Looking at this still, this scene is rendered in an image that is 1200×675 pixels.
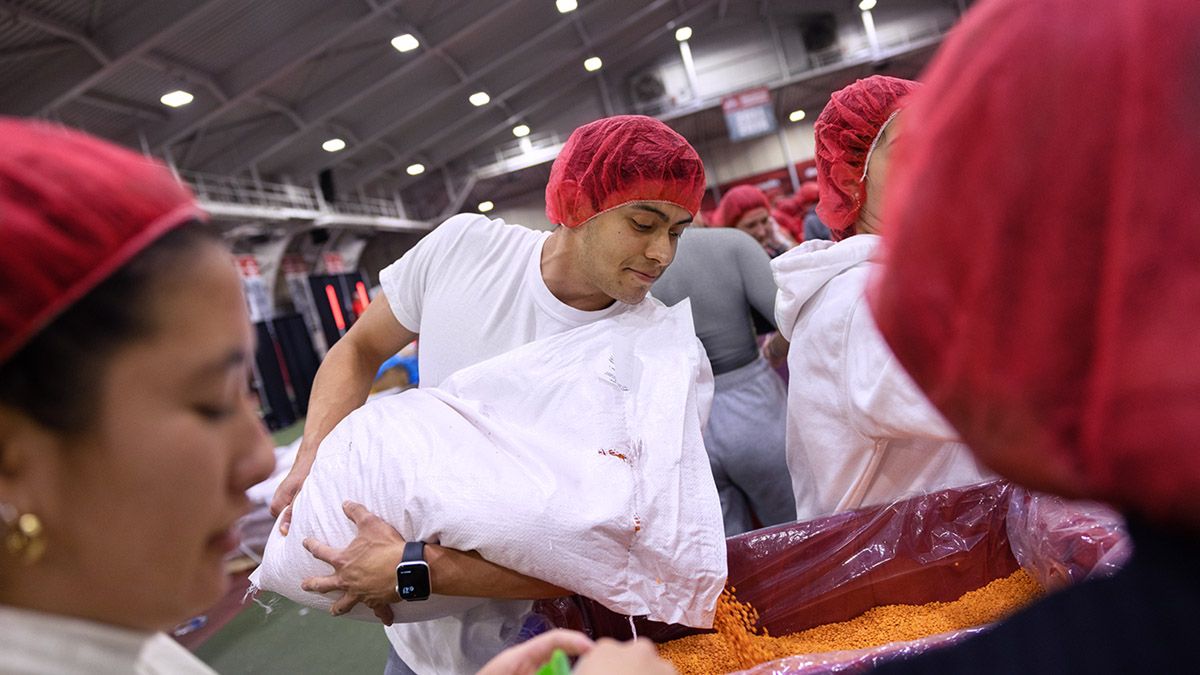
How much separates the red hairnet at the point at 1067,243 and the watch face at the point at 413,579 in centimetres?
78

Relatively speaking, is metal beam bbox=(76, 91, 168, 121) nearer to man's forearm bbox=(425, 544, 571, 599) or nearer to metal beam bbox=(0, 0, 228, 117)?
metal beam bbox=(0, 0, 228, 117)

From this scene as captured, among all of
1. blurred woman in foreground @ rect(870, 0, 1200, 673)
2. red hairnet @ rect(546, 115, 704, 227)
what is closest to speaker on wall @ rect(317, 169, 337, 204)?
red hairnet @ rect(546, 115, 704, 227)

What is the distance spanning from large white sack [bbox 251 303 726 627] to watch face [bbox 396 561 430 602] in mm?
49

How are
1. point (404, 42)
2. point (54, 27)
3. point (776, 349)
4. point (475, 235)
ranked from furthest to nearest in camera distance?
point (404, 42) → point (54, 27) → point (776, 349) → point (475, 235)

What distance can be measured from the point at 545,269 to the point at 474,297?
6.6 inches

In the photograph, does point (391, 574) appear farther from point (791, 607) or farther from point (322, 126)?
point (322, 126)

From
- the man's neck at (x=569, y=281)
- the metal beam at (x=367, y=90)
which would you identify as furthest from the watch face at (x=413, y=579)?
the metal beam at (x=367, y=90)

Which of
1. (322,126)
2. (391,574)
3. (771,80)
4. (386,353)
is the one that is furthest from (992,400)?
(771,80)

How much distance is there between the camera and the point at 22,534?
502 millimetres

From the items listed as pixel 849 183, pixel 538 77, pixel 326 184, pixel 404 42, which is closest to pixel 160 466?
pixel 849 183

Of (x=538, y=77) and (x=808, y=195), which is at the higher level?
(x=538, y=77)

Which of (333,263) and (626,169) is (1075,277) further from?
(333,263)

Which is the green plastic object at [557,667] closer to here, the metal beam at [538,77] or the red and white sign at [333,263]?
the metal beam at [538,77]

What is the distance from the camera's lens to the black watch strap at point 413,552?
3.43ft
